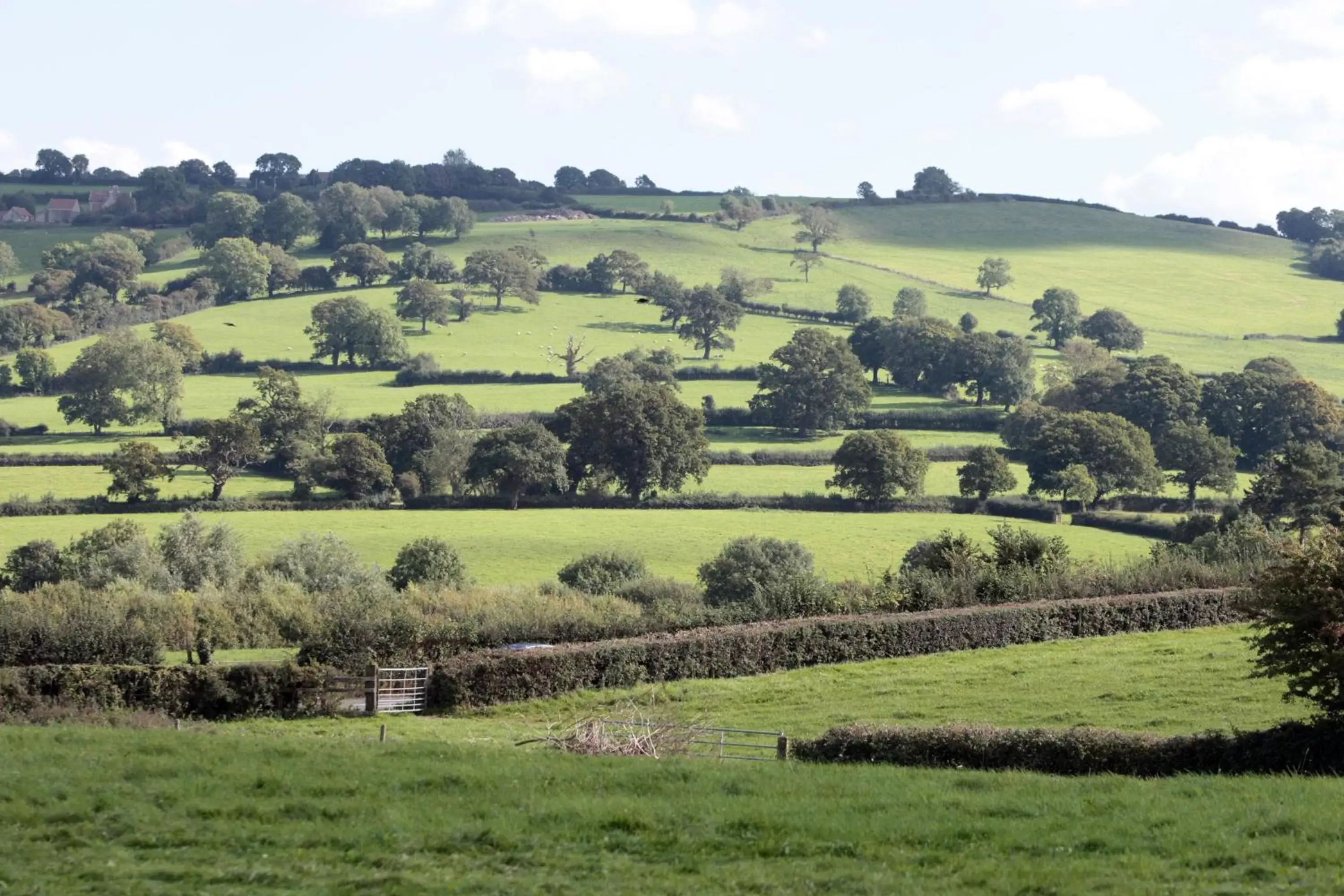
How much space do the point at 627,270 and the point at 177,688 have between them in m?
144

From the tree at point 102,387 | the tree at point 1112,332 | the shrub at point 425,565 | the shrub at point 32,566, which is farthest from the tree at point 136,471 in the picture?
the tree at point 1112,332

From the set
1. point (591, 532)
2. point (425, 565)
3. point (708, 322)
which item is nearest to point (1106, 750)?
point (425, 565)

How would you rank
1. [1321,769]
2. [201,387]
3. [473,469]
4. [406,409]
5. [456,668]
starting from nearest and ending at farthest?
[1321,769] → [456,668] → [473,469] → [406,409] → [201,387]

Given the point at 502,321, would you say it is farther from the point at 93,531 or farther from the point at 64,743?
the point at 64,743

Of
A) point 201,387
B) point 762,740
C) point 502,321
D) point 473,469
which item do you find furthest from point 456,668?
point 502,321

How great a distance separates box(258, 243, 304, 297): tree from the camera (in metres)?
176

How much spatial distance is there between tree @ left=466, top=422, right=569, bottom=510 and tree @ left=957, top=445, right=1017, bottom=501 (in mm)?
25525

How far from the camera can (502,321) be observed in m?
162

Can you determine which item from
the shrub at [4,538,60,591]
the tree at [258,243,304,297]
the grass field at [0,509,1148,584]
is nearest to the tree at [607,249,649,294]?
the tree at [258,243,304,297]

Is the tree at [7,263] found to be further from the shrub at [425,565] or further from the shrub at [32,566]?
the shrub at [425,565]

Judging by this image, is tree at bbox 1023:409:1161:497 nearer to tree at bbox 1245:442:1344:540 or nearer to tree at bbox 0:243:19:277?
tree at bbox 1245:442:1344:540

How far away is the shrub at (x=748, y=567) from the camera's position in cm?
6619

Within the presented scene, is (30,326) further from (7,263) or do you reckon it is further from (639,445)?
(639,445)

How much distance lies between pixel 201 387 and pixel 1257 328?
10887 centimetres
